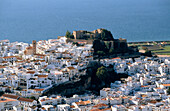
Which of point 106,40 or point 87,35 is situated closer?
point 106,40

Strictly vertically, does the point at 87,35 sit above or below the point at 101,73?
above

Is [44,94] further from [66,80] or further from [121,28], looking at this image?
[121,28]

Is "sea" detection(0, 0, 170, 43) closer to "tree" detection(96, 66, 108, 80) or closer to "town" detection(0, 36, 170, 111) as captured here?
"town" detection(0, 36, 170, 111)

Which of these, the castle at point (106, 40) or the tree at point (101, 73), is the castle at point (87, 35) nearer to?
the castle at point (106, 40)

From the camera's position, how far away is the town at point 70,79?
31188mm

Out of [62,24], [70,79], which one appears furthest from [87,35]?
[62,24]

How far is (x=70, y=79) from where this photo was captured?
3647 centimetres

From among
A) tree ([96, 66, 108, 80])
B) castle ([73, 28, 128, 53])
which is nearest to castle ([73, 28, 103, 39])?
castle ([73, 28, 128, 53])

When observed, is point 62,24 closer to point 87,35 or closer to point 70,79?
point 87,35

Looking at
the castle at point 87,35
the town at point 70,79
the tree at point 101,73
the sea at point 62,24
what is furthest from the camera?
the sea at point 62,24

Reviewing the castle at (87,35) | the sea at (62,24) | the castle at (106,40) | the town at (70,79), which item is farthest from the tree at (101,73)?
the sea at (62,24)

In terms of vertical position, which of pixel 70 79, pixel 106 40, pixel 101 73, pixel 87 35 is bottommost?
pixel 70 79

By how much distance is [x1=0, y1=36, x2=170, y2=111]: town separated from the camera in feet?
102

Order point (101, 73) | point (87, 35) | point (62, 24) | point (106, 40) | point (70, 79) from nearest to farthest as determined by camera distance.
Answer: point (70, 79) → point (101, 73) → point (106, 40) → point (87, 35) → point (62, 24)
